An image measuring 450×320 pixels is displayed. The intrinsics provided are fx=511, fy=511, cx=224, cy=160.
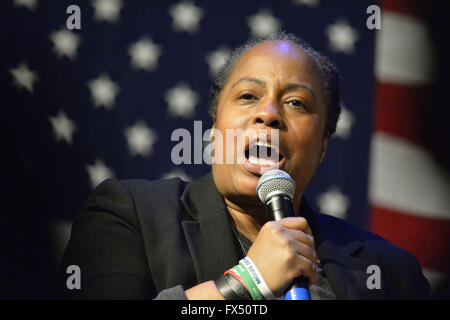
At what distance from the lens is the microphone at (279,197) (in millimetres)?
1046

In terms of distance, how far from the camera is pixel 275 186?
1.17 metres

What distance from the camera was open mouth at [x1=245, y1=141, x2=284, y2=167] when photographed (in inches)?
58.9

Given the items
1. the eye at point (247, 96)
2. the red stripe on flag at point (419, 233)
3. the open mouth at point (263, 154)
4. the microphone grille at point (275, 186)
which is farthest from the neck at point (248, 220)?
the red stripe on flag at point (419, 233)

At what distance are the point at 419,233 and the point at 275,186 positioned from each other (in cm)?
146

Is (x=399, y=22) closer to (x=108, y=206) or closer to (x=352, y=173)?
(x=352, y=173)

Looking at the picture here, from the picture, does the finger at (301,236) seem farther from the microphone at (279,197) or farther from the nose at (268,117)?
the nose at (268,117)

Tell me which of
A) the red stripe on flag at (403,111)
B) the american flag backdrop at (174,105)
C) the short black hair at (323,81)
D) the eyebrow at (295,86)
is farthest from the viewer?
the red stripe on flag at (403,111)

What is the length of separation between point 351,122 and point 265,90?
854 millimetres

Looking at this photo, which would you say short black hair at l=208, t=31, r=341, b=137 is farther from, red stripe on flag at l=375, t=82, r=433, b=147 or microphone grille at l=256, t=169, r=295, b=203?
microphone grille at l=256, t=169, r=295, b=203

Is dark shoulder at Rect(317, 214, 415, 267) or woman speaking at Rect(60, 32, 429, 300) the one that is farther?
dark shoulder at Rect(317, 214, 415, 267)

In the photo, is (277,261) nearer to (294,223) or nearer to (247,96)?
(294,223)

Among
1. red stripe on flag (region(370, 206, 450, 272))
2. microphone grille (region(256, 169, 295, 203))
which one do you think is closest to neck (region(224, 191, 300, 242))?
microphone grille (region(256, 169, 295, 203))

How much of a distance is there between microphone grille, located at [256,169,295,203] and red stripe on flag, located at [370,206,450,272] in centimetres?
129

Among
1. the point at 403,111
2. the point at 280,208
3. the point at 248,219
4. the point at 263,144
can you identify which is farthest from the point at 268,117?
the point at 403,111
